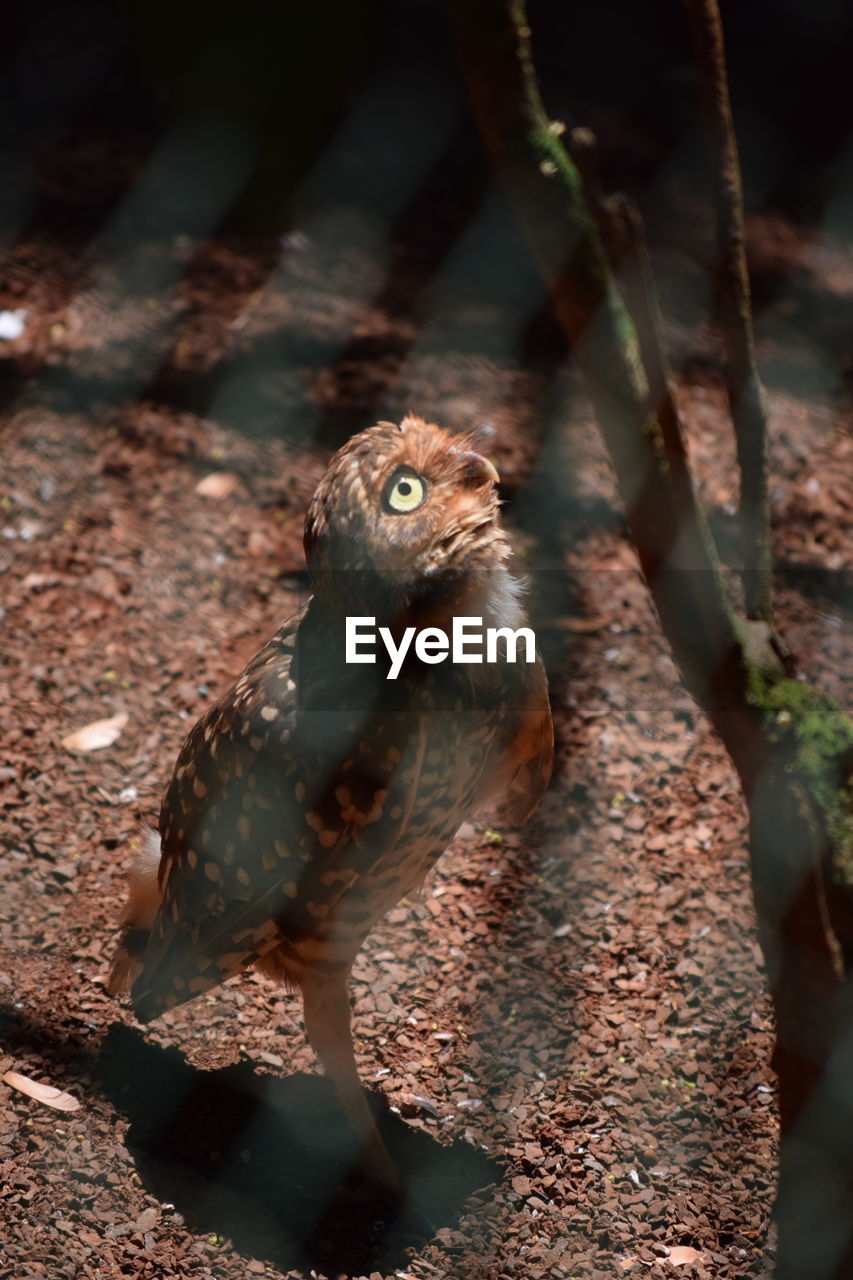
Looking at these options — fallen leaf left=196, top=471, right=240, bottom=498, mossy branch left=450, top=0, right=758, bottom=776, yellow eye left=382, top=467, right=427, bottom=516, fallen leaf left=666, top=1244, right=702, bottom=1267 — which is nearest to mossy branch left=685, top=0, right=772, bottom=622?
mossy branch left=450, top=0, right=758, bottom=776

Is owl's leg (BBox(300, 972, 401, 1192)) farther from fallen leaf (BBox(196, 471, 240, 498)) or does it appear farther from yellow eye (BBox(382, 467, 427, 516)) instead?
fallen leaf (BBox(196, 471, 240, 498))

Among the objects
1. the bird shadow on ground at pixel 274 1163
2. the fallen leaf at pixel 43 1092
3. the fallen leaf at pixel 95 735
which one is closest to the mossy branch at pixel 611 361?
the bird shadow on ground at pixel 274 1163

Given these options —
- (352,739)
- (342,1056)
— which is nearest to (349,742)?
(352,739)

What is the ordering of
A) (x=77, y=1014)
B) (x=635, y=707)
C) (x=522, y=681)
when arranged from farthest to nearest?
(x=635, y=707), (x=77, y=1014), (x=522, y=681)

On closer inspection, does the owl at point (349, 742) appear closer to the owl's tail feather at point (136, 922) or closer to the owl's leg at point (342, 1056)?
the owl's leg at point (342, 1056)

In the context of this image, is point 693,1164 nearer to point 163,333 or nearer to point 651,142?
point 163,333

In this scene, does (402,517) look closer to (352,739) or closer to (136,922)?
(352,739)

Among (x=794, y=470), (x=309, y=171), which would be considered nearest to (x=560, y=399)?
(x=794, y=470)
